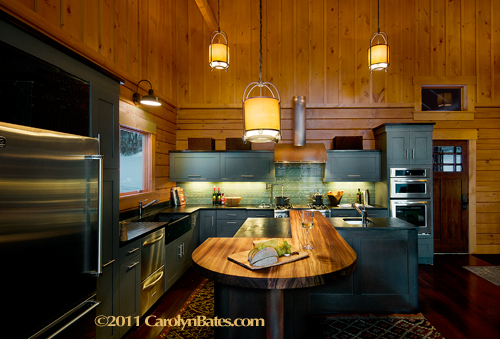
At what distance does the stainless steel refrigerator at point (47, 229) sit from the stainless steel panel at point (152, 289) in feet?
3.36

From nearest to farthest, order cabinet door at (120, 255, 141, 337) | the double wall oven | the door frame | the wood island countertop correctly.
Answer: the wood island countertop → cabinet door at (120, 255, 141, 337) → the double wall oven → the door frame

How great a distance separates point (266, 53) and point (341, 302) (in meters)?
4.69

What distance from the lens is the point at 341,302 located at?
10.0ft

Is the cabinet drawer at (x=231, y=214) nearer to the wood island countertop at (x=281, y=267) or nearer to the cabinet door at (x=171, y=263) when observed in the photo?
the cabinet door at (x=171, y=263)

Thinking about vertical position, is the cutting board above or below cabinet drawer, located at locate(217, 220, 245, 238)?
above

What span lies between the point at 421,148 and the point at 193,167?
422 cm

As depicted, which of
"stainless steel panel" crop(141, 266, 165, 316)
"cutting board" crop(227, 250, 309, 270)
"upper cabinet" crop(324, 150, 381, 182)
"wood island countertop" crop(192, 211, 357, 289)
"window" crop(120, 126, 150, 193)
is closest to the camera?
"wood island countertop" crop(192, 211, 357, 289)

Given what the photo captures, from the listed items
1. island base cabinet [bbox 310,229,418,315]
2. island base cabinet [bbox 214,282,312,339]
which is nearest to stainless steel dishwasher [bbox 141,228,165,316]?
island base cabinet [bbox 214,282,312,339]

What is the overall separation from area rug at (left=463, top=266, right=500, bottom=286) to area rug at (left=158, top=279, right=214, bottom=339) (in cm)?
410

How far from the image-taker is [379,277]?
9.96 feet

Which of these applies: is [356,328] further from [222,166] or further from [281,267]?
[222,166]

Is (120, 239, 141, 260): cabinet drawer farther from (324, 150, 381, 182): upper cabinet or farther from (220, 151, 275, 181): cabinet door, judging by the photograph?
(324, 150, 381, 182): upper cabinet

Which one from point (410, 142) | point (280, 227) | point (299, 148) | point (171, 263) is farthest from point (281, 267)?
point (410, 142)

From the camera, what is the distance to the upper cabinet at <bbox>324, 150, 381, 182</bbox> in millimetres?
5055
